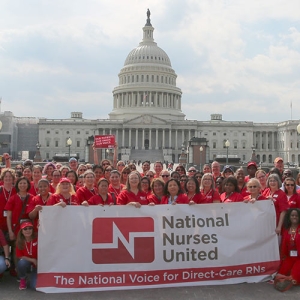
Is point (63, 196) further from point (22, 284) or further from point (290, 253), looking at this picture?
point (290, 253)

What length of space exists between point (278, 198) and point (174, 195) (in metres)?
2.25

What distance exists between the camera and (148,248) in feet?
26.9

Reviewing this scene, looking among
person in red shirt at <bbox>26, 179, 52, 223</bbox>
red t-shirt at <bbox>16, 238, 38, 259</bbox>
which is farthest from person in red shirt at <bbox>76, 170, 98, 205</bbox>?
red t-shirt at <bbox>16, 238, 38, 259</bbox>

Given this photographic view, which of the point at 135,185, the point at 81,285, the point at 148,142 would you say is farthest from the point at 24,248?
the point at 148,142

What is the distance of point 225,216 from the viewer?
852 cm

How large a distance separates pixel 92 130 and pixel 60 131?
8.87 metres

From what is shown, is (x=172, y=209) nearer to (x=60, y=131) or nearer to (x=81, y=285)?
(x=81, y=285)

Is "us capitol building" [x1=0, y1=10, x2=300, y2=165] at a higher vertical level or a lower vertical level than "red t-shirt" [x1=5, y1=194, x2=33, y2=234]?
higher

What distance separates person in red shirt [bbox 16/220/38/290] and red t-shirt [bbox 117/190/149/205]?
1.92 meters

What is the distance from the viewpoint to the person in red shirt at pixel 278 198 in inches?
337

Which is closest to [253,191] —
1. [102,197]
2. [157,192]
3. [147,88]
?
[157,192]

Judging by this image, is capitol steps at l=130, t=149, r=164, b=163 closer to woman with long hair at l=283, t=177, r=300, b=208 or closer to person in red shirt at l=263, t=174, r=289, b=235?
woman with long hair at l=283, t=177, r=300, b=208

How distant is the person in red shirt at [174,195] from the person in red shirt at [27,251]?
2808mm

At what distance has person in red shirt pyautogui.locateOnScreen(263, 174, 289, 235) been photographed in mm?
8555
